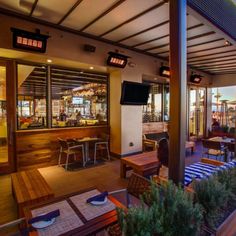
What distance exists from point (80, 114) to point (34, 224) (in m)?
4.36

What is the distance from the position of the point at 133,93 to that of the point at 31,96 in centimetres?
268

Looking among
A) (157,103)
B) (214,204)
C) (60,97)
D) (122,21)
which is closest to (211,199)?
(214,204)

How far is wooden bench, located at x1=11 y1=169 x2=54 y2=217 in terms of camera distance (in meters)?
2.06

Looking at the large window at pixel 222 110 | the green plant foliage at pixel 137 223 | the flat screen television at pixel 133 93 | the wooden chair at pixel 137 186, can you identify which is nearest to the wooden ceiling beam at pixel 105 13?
the flat screen television at pixel 133 93

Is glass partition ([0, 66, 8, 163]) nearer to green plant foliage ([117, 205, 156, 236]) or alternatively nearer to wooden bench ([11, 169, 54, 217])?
wooden bench ([11, 169, 54, 217])

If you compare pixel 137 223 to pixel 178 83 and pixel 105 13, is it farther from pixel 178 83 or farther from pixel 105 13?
pixel 105 13

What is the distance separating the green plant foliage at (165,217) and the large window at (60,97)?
4.07 metres

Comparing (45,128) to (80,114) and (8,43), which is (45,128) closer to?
(80,114)

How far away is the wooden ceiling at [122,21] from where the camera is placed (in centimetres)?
305

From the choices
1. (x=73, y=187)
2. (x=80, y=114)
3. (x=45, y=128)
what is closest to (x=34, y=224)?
(x=73, y=187)

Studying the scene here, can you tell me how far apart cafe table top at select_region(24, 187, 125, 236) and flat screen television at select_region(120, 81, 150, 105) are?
11.7 ft

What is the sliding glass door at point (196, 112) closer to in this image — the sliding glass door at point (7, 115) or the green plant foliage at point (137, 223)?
the sliding glass door at point (7, 115)

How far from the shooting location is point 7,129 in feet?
13.4

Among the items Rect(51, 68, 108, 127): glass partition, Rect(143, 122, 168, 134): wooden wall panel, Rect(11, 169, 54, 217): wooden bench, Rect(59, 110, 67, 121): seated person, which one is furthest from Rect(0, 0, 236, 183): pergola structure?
Rect(143, 122, 168, 134): wooden wall panel
